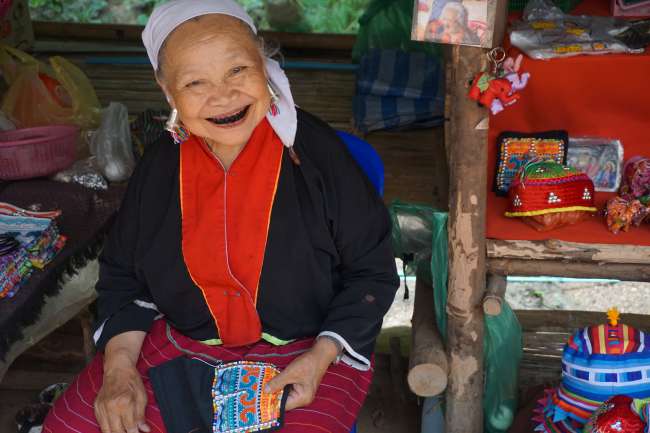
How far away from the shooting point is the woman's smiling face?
2217mm

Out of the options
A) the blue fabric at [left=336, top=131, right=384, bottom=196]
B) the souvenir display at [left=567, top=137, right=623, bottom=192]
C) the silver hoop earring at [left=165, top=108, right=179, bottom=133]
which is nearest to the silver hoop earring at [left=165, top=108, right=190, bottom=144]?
the silver hoop earring at [left=165, top=108, right=179, bottom=133]

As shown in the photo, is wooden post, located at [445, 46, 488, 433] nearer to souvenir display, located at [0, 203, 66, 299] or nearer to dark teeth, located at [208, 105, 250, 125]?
dark teeth, located at [208, 105, 250, 125]

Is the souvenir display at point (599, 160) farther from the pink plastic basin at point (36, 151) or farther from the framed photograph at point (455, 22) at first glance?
the pink plastic basin at point (36, 151)

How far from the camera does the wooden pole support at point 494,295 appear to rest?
2.82 meters

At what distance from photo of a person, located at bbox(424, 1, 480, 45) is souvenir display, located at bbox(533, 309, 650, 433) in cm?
98

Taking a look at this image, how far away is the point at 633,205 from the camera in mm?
2793

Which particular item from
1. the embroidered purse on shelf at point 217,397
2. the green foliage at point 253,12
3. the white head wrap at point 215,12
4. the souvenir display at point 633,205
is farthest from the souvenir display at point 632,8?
the green foliage at point 253,12

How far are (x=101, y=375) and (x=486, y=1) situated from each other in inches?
64.4

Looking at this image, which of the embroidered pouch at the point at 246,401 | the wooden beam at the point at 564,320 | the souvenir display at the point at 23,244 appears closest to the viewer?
the embroidered pouch at the point at 246,401

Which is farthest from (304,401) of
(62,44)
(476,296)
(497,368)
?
(62,44)

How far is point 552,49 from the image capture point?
127 inches

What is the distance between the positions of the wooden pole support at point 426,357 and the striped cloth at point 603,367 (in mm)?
486

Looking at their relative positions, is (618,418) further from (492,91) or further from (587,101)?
(587,101)

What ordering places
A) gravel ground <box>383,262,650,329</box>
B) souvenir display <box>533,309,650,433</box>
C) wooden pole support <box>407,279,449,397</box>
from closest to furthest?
souvenir display <box>533,309,650,433</box>, wooden pole support <box>407,279,449,397</box>, gravel ground <box>383,262,650,329</box>
